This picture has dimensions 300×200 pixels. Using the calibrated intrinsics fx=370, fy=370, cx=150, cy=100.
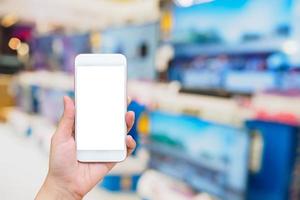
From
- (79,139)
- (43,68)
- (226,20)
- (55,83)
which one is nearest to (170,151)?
(226,20)

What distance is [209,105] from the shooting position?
1.44 m

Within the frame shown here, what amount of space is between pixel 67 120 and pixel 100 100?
8 centimetres

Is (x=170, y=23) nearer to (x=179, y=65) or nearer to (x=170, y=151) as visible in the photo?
(x=179, y=65)

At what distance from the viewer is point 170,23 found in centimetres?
185

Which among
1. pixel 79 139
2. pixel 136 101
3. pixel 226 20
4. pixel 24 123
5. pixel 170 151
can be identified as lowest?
pixel 24 123

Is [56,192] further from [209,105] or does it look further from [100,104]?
[209,105]

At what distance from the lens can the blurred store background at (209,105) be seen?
46.6 inches

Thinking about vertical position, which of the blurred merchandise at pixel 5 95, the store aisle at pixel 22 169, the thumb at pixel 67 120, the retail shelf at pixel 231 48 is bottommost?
the store aisle at pixel 22 169

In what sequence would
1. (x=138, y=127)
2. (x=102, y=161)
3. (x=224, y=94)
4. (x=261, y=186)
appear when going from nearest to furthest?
1. (x=102, y=161)
2. (x=261, y=186)
3. (x=224, y=94)
4. (x=138, y=127)

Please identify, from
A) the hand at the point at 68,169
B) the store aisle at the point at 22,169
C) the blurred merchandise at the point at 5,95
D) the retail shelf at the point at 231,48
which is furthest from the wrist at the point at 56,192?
the blurred merchandise at the point at 5,95

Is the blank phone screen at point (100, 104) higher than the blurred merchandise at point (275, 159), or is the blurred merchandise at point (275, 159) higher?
the blank phone screen at point (100, 104)

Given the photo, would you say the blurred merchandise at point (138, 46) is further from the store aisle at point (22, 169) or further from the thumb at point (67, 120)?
the thumb at point (67, 120)

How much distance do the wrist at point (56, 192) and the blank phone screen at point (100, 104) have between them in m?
0.09

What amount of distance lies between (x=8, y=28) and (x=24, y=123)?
7.46 feet
